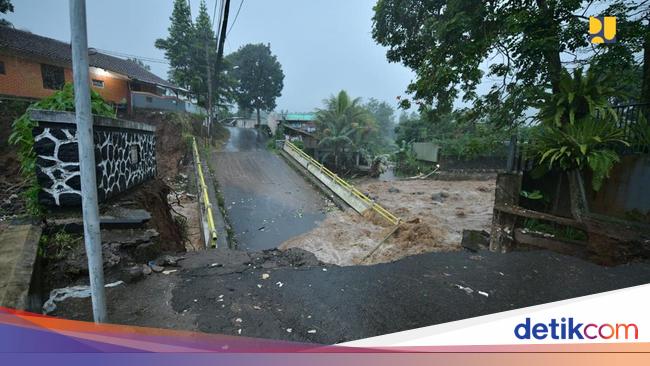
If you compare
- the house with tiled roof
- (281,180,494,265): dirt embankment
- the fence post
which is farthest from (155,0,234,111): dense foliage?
the fence post

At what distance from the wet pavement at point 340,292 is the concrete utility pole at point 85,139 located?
0.99 m

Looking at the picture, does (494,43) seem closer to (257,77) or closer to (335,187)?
(335,187)

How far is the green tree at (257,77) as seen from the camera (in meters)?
39.6

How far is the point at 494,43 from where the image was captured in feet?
20.0

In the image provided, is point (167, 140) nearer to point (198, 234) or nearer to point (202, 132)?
point (202, 132)

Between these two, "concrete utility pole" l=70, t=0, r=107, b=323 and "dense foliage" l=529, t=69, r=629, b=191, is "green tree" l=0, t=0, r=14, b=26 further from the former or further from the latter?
"dense foliage" l=529, t=69, r=629, b=191

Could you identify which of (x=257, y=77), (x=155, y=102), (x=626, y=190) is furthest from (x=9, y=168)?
(x=257, y=77)

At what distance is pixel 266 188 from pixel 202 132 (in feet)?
41.6

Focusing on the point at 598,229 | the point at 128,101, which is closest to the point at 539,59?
the point at 598,229

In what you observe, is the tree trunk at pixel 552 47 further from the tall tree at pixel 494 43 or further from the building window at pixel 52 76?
the building window at pixel 52 76

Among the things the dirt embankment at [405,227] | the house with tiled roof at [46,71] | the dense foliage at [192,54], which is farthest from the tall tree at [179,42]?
the dirt embankment at [405,227]

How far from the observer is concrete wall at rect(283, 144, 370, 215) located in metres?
12.5

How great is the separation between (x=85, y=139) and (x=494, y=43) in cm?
719

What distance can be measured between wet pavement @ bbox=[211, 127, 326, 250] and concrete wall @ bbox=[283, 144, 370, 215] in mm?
840
